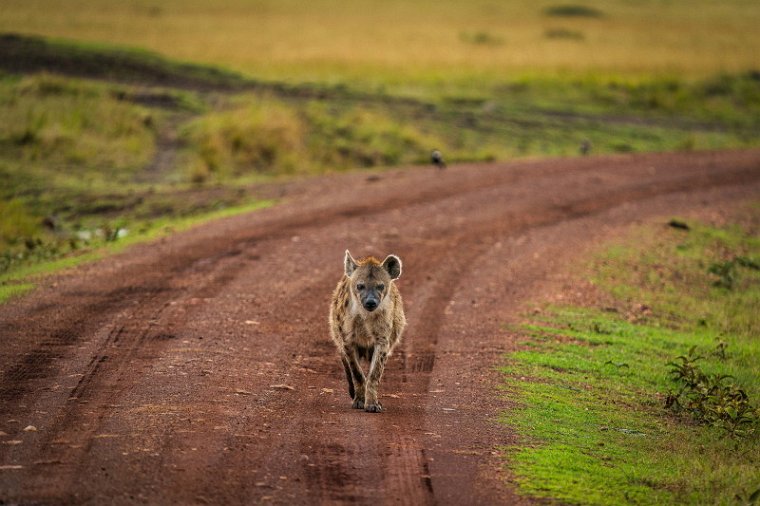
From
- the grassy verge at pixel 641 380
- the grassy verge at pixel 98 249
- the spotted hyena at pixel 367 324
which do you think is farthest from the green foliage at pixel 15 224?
the spotted hyena at pixel 367 324

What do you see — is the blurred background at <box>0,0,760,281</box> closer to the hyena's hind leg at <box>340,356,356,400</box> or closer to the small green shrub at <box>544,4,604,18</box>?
the small green shrub at <box>544,4,604,18</box>

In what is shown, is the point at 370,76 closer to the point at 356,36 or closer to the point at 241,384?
the point at 356,36

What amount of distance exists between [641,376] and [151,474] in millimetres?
6388

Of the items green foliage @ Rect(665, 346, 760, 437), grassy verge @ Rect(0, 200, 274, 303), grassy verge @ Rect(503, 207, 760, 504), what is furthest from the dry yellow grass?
green foliage @ Rect(665, 346, 760, 437)

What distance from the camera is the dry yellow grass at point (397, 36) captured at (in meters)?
43.3

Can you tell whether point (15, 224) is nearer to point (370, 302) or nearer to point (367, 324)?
point (367, 324)

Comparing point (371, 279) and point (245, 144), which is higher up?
point (245, 144)

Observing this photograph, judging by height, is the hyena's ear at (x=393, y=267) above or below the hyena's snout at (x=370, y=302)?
above

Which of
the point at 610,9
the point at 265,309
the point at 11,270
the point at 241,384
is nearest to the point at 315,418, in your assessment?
the point at 241,384

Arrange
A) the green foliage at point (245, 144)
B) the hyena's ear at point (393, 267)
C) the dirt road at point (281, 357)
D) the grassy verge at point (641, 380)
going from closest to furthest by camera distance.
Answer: the dirt road at point (281, 357)
the grassy verge at point (641, 380)
the hyena's ear at point (393, 267)
the green foliage at point (245, 144)

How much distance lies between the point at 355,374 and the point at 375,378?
1.04ft

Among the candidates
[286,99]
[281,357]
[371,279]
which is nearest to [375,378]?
Answer: [371,279]

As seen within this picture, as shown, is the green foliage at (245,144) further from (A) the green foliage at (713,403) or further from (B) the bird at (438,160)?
(A) the green foliage at (713,403)

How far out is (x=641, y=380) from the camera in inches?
481
